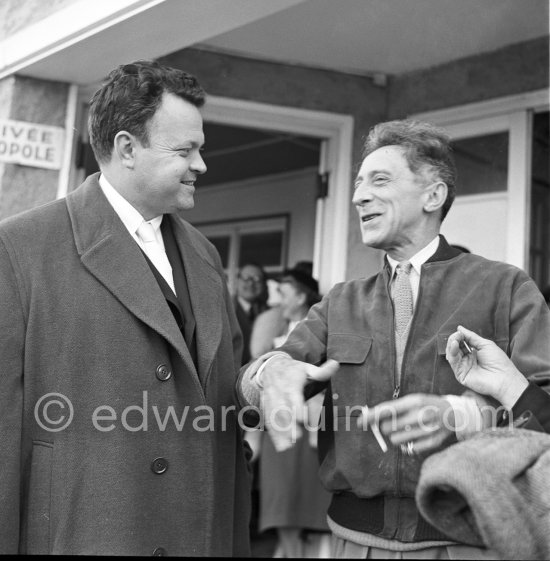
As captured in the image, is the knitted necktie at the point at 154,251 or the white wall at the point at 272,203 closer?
the knitted necktie at the point at 154,251

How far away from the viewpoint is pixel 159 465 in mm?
2395

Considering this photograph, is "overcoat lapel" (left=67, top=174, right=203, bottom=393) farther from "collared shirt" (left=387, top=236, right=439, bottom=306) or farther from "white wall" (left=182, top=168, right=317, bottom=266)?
"white wall" (left=182, top=168, right=317, bottom=266)

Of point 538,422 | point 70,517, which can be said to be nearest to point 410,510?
point 538,422

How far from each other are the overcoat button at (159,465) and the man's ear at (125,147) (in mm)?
856

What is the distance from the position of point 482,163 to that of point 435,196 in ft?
8.90

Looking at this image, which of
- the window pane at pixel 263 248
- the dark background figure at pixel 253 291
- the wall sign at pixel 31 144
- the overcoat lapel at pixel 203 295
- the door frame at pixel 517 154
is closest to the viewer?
the overcoat lapel at pixel 203 295

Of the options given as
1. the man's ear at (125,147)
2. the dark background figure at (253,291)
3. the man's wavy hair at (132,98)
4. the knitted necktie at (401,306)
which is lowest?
the knitted necktie at (401,306)

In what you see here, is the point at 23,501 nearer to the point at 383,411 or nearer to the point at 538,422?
the point at 383,411

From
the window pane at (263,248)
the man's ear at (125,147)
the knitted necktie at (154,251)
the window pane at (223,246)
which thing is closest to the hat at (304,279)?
the knitted necktie at (154,251)

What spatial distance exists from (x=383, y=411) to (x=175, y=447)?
724 mm

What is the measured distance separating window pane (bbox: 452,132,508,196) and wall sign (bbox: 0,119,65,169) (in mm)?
2310

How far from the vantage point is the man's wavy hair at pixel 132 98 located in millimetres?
2561

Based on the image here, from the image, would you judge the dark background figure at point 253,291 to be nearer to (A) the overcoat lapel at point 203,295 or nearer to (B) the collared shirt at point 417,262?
(A) the overcoat lapel at point 203,295

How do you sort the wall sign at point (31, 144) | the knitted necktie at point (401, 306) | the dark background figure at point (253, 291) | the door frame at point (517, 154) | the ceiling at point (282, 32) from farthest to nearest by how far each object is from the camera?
1. the dark background figure at point (253, 291)
2. the door frame at point (517, 154)
3. the wall sign at point (31, 144)
4. the ceiling at point (282, 32)
5. the knitted necktie at point (401, 306)
